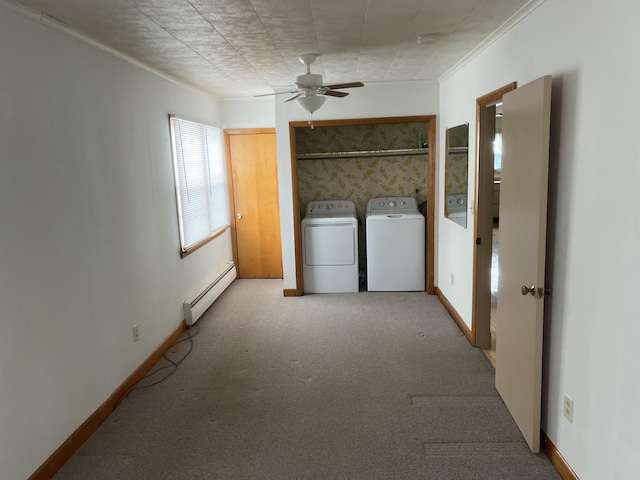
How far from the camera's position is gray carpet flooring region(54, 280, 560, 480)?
2266 mm

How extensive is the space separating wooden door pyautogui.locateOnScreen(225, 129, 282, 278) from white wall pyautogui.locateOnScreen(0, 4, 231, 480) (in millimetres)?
2046

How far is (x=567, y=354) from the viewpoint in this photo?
2059mm

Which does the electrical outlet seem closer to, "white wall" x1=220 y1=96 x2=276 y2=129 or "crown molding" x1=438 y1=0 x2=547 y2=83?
"crown molding" x1=438 y1=0 x2=547 y2=83

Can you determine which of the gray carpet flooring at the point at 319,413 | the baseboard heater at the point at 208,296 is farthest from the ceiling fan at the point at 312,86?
the baseboard heater at the point at 208,296

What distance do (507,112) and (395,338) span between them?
2130 mm

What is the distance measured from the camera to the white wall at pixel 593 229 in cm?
158

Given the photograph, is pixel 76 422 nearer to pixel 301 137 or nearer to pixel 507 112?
pixel 507 112

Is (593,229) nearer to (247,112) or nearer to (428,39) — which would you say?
(428,39)

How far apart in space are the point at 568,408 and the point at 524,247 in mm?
781

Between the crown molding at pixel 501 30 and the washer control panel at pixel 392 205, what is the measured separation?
1.75m

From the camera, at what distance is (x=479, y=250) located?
3.44 meters

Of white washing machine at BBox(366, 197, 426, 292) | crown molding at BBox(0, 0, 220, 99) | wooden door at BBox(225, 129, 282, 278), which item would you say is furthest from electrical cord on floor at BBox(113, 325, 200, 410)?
crown molding at BBox(0, 0, 220, 99)

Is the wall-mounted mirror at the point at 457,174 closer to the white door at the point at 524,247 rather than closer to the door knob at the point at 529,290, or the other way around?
the white door at the point at 524,247

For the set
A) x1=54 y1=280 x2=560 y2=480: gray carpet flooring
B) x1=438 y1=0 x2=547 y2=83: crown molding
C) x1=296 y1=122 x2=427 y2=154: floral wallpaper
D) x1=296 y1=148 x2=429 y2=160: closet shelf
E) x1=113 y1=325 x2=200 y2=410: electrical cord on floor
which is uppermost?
x1=438 y1=0 x2=547 y2=83: crown molding
